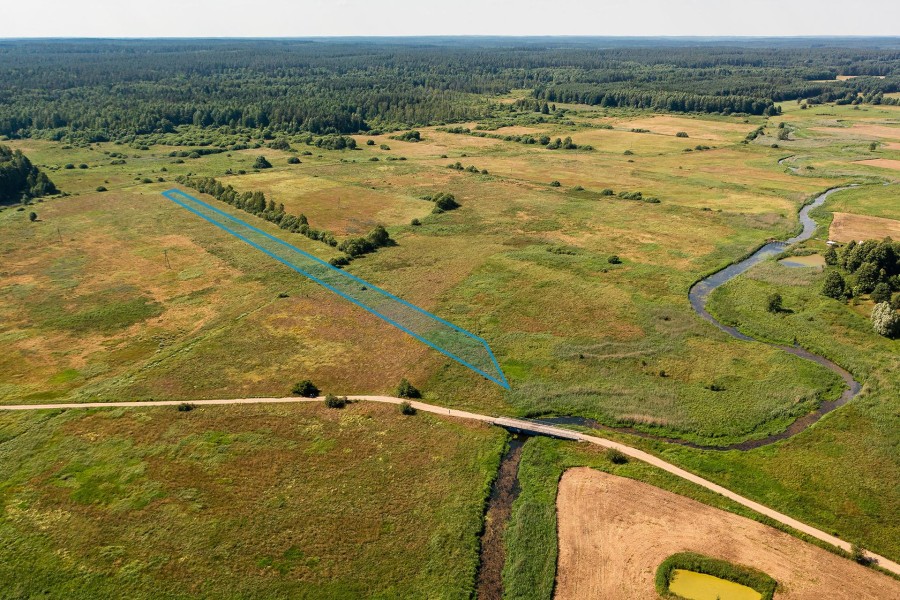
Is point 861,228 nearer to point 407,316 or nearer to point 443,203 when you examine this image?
point 443,203

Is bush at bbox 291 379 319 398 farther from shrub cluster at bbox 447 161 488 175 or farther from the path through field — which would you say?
shrub cluster at bbox 447 161 488 175

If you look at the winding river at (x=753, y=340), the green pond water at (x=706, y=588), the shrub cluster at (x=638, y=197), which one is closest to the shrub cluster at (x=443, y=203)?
the shrub cluster at (x=638, y=197)

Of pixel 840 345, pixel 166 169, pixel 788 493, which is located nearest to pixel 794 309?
pixel 840 345

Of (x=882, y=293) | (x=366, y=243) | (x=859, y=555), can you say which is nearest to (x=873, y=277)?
(x=882, y=293)

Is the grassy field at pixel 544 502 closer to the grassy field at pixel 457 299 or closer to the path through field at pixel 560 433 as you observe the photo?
the path through field at pixel 560 433

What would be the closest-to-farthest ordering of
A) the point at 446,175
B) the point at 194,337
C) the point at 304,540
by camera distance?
the point at 304,540
the point at 194,337
the point at 446,175

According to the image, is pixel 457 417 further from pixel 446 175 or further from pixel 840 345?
pixel 446 175
